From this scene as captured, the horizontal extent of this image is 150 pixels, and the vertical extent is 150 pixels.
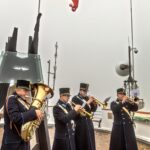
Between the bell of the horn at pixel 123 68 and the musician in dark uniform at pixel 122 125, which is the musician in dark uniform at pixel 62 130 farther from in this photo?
the bell of the horn at pixel 123 68

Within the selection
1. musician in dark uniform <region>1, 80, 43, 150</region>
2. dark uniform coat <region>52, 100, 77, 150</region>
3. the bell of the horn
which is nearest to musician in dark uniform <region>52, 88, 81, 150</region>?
dark uniform coat <region>52, 100, 77, 150</region>

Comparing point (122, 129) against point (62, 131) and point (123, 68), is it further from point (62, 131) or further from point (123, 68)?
point (123, 68)

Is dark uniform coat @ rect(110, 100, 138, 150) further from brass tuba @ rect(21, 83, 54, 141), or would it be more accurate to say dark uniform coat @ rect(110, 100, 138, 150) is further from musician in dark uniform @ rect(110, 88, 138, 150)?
brass tuba @ rect(21, 83, 54, 141)

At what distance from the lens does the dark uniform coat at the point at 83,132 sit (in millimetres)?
4582

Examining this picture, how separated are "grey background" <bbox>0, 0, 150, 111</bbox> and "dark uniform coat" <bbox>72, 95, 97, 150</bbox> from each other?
2.40 meters

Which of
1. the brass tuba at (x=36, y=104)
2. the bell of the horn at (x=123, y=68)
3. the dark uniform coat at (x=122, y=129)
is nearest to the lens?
the brass tuba at (x=36, y=104)

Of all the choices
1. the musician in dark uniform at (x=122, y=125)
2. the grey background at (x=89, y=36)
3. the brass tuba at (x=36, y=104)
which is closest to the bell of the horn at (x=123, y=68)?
the grey background at (x=89, y=36)

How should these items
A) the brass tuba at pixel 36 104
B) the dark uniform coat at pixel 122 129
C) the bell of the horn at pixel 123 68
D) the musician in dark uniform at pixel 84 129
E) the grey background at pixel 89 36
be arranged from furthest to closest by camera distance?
the grey background at pixel 89 36 → the bell of the horn at pixel 123 68 → the dark uniform coat at pixel 122 129 → the musician in dark uniform at pixel 84 129 → the brass tuba at pixel 36 104

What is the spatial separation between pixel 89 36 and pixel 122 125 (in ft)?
12.8

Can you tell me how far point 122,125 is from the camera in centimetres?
493

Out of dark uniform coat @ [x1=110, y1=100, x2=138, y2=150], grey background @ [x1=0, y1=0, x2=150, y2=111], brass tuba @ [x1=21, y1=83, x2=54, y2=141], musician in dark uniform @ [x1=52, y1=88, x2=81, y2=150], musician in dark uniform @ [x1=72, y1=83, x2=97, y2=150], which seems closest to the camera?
brass tuba @ [x1=21, y1=83, x2=54, y2=141]

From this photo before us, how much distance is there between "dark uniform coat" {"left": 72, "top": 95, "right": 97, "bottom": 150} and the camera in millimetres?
4582

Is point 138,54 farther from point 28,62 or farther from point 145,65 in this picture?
point 28,62

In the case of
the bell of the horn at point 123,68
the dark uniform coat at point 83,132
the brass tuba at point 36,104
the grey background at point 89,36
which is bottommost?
the dark uniform coat at point 83,132
